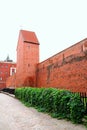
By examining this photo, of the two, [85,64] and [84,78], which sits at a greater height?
[85,64]

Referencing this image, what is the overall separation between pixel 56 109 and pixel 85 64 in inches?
241

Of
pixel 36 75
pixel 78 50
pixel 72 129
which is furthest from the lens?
pixel 36 75

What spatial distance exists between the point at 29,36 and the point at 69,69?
1393 centimetres

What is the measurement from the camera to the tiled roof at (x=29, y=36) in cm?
2867

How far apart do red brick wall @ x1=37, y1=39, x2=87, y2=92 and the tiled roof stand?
6159mm

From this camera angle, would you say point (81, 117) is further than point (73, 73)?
No

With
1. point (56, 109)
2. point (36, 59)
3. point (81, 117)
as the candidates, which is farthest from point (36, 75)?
point (81, 117)

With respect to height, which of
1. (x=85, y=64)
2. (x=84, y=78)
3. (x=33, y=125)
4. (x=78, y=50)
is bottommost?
(x=33, y=125)

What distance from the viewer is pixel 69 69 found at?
17219 mm

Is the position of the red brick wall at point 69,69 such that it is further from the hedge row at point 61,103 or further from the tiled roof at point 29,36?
the tiled roof at point 29,36

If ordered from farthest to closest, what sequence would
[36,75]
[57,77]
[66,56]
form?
1. [36,75]
2. [57,77]
3. [66,56]

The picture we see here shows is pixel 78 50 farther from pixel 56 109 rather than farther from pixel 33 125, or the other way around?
pixel 33 125

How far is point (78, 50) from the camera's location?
52.1 ft

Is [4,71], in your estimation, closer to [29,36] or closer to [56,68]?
[29,36]
